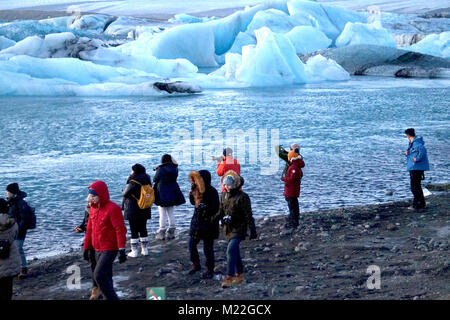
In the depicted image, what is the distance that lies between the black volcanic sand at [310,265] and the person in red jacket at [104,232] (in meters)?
0.62

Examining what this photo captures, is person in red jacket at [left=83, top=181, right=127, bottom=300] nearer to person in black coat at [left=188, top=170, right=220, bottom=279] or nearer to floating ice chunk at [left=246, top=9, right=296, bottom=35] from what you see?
person in black coat at [left=188, top=170, right=220, bottom=279]

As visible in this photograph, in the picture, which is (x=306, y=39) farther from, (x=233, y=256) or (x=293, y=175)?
(x=233, y=256)

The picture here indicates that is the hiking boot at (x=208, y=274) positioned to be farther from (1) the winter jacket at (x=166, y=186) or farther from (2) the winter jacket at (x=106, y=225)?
(1) the winter jacket at (x=166, y=186)

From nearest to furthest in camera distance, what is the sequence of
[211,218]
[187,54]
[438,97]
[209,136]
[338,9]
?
[211,218] < [209,136] < [438,97] < [187,54] < [338,9]

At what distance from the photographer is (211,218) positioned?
6297 mm

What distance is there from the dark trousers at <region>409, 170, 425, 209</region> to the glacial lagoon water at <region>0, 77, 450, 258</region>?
1.23 m

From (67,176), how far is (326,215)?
5724 millimetres

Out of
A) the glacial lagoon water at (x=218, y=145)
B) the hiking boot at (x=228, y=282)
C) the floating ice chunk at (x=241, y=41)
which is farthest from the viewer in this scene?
the floating ice chunk at (x=241, y=41)

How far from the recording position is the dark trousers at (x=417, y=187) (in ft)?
28.8

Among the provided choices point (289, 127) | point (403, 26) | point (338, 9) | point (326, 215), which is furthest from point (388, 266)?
point (403, 26)

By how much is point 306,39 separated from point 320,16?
8488 millimetres

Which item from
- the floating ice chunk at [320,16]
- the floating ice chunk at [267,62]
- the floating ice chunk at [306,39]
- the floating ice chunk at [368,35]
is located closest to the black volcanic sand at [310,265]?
the floating ice chunk at [267,62]

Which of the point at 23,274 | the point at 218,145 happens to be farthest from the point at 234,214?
the point at 218,145

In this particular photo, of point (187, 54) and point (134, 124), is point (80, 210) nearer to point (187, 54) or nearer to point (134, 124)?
point (134, 124)
